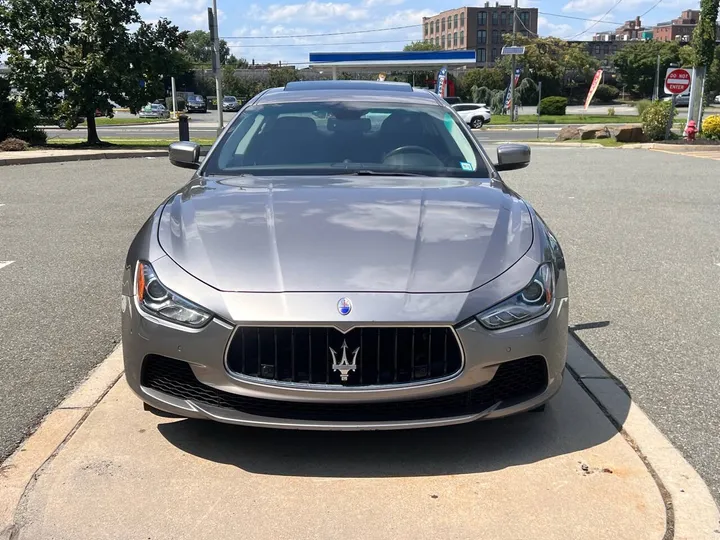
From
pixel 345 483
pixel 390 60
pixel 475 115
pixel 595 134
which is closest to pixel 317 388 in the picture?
pixel 345 483

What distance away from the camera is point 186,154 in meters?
4.71

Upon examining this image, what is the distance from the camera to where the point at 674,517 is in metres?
2.72

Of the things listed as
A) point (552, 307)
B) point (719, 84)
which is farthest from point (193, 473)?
point (719, 84)

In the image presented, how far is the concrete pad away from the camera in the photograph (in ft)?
8.71

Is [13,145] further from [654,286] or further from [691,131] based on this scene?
[691,131]

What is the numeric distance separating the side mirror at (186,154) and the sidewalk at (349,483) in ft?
5.74

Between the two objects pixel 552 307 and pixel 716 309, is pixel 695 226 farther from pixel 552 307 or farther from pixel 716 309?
pixel 552 307

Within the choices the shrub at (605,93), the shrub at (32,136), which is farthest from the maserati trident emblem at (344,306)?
the shrub at (605,93)

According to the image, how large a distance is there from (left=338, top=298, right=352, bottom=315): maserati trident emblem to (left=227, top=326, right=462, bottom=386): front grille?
81 millimetres

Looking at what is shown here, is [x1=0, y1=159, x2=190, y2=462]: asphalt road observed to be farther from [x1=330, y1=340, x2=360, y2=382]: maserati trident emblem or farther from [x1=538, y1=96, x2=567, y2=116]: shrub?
[x1=538, y1=96, x2=567, y2=116]: shrub

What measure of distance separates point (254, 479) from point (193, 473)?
0.25m

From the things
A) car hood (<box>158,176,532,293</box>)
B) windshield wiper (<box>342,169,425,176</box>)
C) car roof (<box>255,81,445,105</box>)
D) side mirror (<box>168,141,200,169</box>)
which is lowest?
car hood (<box>158,176,532,293</box>)

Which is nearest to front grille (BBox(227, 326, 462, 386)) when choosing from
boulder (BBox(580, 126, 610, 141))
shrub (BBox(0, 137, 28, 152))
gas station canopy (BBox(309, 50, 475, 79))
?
shrub (BBox(0, 137, 28, 152))

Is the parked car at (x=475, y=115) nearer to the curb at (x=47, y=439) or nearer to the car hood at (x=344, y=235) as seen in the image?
the car hood at (x=344, y=235)
